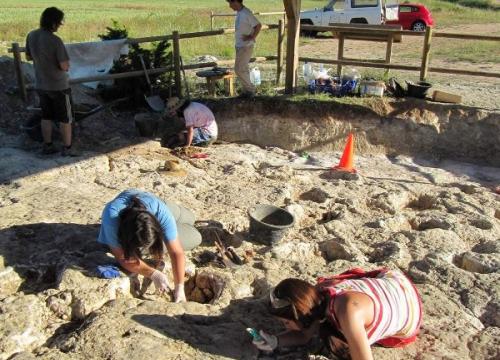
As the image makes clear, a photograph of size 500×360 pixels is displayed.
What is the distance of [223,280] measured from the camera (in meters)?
4.36

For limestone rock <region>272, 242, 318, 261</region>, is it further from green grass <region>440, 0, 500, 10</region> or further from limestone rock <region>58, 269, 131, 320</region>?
green grass <region>440, 0, 500, 10</region>

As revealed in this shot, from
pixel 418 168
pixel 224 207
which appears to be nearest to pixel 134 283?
pixel 224 207

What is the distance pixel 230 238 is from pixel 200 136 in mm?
2775

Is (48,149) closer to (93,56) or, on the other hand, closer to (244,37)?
(93,56)

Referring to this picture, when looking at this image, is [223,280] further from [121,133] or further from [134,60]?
[134,60]

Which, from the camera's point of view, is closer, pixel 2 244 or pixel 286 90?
pixel 2 244

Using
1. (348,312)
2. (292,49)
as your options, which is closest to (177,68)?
(292,49)

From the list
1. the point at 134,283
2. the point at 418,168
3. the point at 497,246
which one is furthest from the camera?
the point at 418,168

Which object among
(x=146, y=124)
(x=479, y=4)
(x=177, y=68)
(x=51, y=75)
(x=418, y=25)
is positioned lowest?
(x=146, y=124)

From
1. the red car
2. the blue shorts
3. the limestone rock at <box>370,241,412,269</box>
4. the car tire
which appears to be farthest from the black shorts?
the car tire

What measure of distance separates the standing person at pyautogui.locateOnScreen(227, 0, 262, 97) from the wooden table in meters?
0.33

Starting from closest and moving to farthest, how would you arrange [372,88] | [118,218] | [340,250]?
[118,218], [340,250], [372,88]

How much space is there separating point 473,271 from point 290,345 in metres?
2.41

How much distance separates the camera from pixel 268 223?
5559 mm
